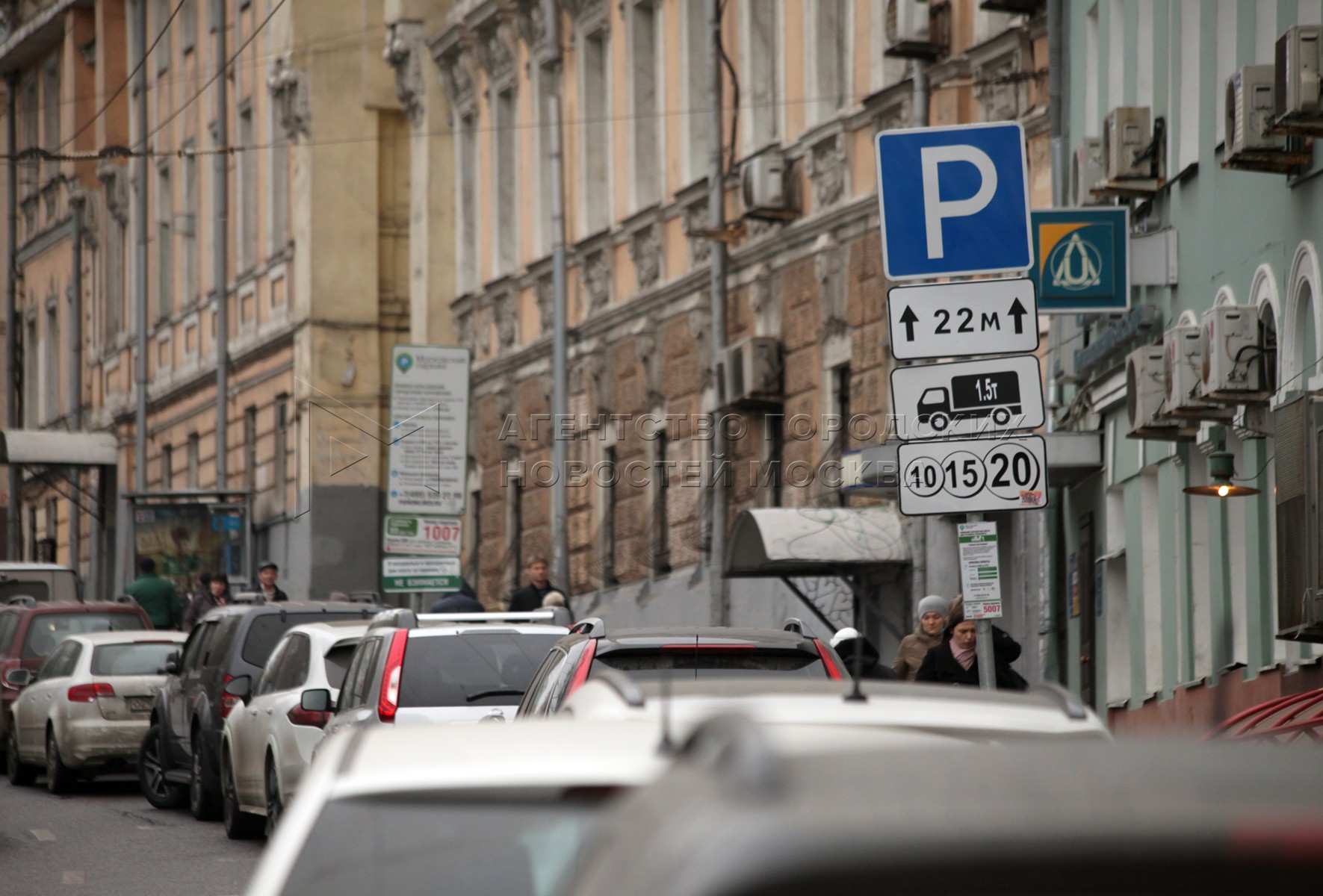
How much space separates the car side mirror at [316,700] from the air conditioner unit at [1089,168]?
8.07 metres

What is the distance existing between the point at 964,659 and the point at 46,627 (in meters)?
13.5

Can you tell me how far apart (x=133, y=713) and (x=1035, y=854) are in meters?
20.5

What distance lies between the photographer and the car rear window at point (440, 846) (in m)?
4.35

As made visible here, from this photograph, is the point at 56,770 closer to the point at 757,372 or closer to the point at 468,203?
the point at 757,372

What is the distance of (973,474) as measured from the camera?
38.1ft

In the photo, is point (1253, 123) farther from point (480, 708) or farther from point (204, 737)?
point (204, 737)

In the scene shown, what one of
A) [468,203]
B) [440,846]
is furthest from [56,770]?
[440,846]

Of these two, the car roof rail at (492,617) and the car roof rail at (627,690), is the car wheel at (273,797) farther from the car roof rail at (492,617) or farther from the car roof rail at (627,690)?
the car roof rail at (627,690)

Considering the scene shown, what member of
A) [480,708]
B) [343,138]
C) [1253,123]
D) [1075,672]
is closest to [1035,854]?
[480,708]

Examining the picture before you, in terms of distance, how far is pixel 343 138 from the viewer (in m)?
42.0

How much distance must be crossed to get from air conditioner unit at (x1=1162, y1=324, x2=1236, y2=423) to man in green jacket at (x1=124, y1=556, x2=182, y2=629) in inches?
722

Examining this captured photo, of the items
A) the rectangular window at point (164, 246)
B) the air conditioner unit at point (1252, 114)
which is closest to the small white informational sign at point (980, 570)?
the air conditioner unit at point (1252, 114)

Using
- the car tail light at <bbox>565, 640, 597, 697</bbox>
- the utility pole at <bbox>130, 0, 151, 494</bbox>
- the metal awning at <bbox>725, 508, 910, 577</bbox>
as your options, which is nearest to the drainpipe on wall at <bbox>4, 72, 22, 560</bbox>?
the utility pole at <bbox>130, 0, 151, 494</bbox>

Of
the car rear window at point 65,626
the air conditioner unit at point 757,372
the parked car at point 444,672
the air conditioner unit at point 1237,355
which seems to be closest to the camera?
the parked car at point 444,672
